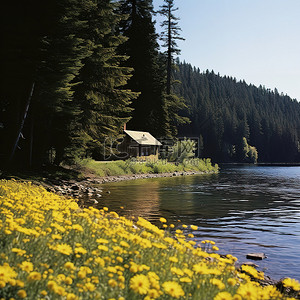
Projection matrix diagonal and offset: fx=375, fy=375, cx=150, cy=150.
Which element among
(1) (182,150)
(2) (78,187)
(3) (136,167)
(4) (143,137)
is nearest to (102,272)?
(2) (78,187)

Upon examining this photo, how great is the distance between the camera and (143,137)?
4738cm

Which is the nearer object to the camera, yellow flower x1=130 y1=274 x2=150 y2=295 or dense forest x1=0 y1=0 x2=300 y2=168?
yellow flower x1=130 y1=274 x2=150 y2=295

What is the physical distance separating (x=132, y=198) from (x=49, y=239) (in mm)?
13916

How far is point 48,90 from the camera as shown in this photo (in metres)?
19.6

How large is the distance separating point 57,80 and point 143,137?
28.7 m

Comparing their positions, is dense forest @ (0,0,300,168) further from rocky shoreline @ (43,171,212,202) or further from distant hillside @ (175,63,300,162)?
distant hillside @ (175,63,300,162)

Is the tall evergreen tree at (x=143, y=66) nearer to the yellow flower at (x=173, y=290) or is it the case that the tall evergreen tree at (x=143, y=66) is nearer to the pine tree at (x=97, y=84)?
the pine tree at (x=97, y=84)

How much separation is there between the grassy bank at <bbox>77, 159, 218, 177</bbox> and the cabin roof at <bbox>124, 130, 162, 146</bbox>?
4695 millimetres

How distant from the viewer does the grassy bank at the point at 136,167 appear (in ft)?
102

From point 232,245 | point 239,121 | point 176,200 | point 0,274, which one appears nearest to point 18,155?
point 176,200

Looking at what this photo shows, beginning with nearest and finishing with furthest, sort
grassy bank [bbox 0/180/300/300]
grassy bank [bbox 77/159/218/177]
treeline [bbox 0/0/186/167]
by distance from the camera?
grassy bank [bbox 0/180/300/300] → treeline [bbox 0/0/186/167] → grassy bank [bbox 77/159/218/177]

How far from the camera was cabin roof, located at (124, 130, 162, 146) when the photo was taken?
151ft

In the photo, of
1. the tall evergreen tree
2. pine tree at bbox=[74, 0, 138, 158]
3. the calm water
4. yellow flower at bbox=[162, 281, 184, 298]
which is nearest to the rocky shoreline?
the calm water

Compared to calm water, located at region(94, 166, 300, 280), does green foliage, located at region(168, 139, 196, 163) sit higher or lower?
higher
